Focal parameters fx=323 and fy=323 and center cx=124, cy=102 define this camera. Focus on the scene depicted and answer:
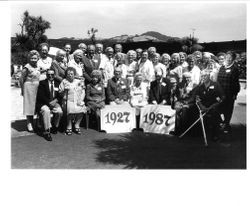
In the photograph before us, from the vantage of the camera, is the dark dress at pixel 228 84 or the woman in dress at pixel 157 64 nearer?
the dark dress at pixel 228 84

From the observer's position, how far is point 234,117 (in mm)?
8586

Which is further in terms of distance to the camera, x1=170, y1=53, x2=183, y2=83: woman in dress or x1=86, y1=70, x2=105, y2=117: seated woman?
x1=170, y1=53, x2=183, y2=83: woman in dress

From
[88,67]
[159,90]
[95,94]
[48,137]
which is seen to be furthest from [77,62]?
[159,90]

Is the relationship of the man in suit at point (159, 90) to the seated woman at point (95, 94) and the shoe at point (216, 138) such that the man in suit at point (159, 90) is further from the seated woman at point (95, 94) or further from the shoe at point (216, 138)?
the shoe at point (216, 138)

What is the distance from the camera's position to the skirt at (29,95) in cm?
684

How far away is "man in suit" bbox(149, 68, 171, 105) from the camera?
725 centimetres

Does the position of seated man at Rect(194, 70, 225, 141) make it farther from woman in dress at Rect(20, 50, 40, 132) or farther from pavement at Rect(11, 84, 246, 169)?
woman in dress at Rect(20, 50, 40, 132)

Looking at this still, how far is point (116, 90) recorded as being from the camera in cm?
737

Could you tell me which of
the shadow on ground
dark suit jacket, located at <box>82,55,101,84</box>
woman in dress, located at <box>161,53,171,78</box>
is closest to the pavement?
the shadow on ground

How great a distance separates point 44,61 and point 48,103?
1015 millimetres

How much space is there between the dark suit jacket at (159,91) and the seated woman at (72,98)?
158cm

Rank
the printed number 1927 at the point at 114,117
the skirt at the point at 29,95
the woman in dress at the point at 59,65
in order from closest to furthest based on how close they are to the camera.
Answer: the skirt at the point at 29,95, the woman in dress at the point at 59,65, the printed number 1927 at the point at 114,117

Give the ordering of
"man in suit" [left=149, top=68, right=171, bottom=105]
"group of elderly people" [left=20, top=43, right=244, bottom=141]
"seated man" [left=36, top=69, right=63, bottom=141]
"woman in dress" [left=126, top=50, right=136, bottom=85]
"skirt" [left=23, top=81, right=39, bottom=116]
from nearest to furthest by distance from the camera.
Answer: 1. "seated man" [left=36, top=69, right=63, bottom=141]
2. "group of elderly people" [left=20, top=43, right=244, bottom=141]
3. "skirt" [left=23, top=81, right=39, bottom=116]
4. "man in suit" [left=149, top=68, right=171, bottom=105]
5. "woman in dress" [left=126, top=50, right=136, bottom=85]

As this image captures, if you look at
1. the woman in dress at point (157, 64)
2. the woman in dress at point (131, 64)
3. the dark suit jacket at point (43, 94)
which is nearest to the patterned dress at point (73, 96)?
the dark suit jacket at point (43, 94)
